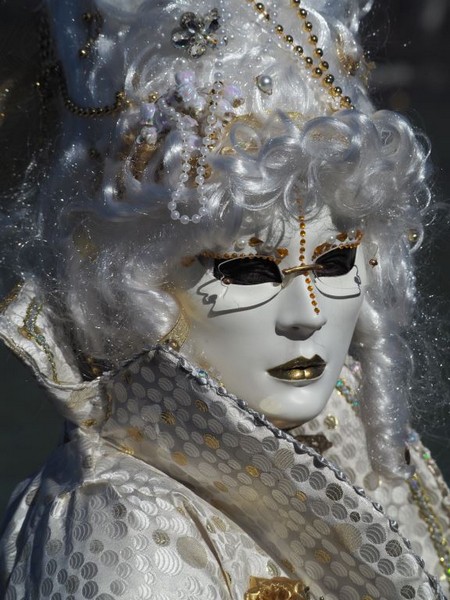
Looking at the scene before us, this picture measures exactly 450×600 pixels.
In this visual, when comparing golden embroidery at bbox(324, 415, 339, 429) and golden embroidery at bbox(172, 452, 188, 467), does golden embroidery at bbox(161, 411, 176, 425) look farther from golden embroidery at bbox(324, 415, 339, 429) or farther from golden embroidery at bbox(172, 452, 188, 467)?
golden embroidery at bbox(324, 415, 339, 429)

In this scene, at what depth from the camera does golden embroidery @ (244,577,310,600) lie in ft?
4.75

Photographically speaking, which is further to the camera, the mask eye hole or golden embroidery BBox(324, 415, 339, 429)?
golden embroidery BBox(324, 415, 339, 429)

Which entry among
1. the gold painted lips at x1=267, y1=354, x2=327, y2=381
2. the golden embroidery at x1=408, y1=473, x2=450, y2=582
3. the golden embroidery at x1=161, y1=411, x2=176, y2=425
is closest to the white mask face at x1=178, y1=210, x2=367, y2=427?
the gold painted lips at x1=267, y1=354, x2=327, y2=381

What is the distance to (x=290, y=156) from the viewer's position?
1.43 meters

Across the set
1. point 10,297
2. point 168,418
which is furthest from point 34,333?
point 168,418

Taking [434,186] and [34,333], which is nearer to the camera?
[34,333]

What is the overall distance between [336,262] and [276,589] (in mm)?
486

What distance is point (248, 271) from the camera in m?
1.49

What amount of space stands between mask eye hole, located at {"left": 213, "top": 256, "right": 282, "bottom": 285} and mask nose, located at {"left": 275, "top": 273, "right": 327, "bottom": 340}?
0.02 m

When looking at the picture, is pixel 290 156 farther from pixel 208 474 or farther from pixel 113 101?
pixel 208 474

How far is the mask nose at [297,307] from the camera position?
4.90 ft

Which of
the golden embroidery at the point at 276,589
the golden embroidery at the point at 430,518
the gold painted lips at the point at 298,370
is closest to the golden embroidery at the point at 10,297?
the gold painted lips at the point at 298,370

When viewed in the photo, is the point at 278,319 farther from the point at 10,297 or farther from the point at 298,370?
the point at 10,297

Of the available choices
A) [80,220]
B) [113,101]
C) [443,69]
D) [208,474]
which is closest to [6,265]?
[80,220]
